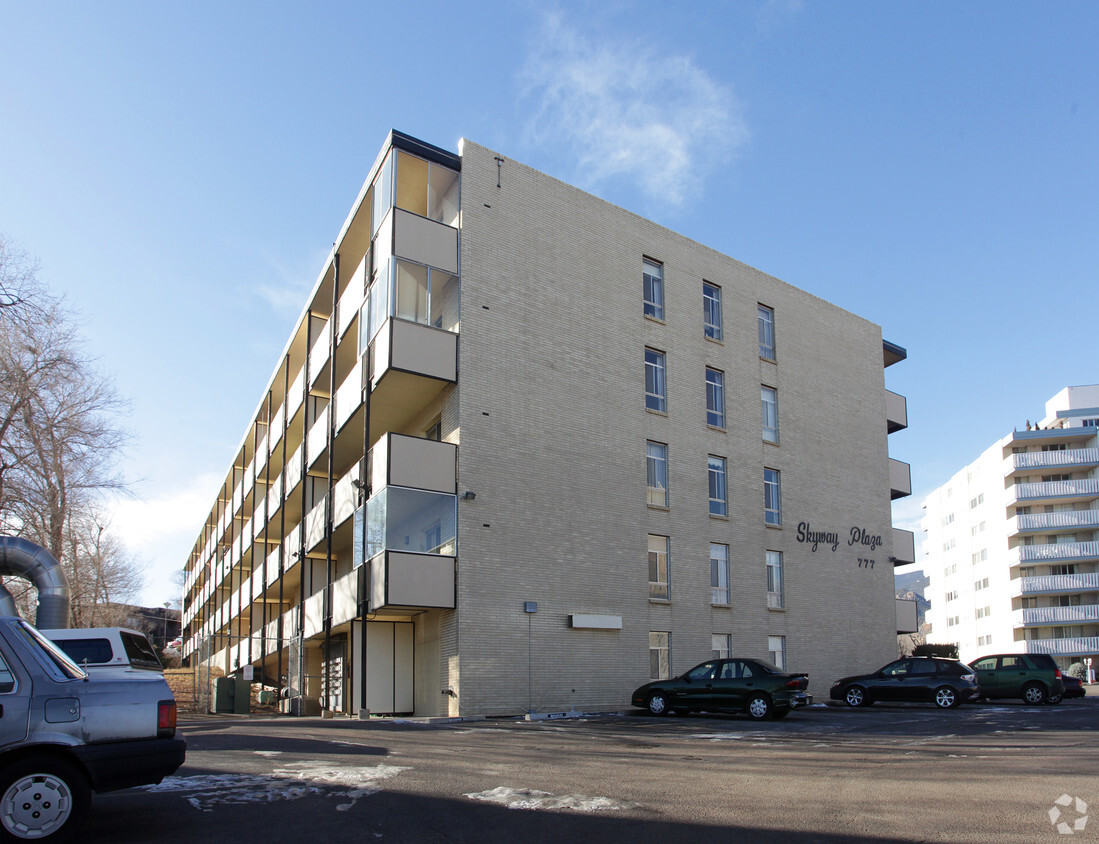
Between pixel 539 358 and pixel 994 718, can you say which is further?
pixel 539 358

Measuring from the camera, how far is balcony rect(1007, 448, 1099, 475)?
6569 cm

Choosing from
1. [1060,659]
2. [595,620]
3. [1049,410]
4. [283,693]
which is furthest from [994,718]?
[1049,410]

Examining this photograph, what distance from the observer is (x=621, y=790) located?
9.04 m

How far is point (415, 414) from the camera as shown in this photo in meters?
25.6

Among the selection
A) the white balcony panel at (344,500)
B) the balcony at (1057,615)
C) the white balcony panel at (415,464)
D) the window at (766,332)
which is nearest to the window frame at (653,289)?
the window at (766,332)

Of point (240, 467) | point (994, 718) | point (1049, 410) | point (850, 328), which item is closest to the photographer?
point (994, 718)

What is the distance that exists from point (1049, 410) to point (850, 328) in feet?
163

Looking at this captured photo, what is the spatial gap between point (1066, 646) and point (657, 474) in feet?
168

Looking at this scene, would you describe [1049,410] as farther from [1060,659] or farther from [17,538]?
[17,538]

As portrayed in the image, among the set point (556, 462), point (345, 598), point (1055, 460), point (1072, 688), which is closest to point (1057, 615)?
point (1055, 460)

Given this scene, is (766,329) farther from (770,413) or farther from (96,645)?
(96,645)

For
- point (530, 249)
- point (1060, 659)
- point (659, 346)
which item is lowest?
point (1060, 659)

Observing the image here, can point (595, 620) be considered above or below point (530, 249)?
below

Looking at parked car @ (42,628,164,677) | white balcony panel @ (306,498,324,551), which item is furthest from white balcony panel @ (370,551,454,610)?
white balcony panel @ (306,498,324,551)
